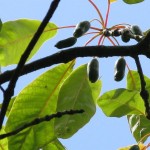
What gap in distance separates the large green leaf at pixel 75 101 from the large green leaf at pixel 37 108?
0.09 metres

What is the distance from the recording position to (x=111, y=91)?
9.32ft

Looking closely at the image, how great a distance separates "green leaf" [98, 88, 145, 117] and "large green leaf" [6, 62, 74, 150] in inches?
11.0

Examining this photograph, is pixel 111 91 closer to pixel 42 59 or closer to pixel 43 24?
pixel 42 59

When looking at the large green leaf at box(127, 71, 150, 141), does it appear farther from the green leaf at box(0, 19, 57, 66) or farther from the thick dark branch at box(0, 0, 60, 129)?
the thick dark branch at box(0, 0, 60, 129)

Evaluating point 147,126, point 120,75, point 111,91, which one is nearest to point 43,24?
point 120,75

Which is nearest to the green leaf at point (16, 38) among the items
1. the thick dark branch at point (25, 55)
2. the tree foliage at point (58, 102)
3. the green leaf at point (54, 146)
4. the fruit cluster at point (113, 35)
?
the tree foliage at point (58, 102)

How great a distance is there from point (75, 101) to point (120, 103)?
23 cm

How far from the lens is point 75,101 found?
2895 millimetres

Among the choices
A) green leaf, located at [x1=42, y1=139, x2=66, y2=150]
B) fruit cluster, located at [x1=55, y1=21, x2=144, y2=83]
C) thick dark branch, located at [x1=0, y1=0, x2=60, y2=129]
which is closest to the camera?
thick dark branch, located at [x1=0, y1=0, x2=60, y2=129]

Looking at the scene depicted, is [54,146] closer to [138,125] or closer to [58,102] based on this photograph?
[58,102]

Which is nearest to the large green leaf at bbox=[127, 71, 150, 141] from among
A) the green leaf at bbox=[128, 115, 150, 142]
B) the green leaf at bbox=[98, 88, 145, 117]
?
the green leaf at bbox=[128, 115, 150, 142]

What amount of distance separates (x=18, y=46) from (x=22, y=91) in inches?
11.3

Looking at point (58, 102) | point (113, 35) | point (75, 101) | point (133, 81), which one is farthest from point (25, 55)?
point (133, 81)

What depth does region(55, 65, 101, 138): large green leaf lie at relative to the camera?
280 cm
